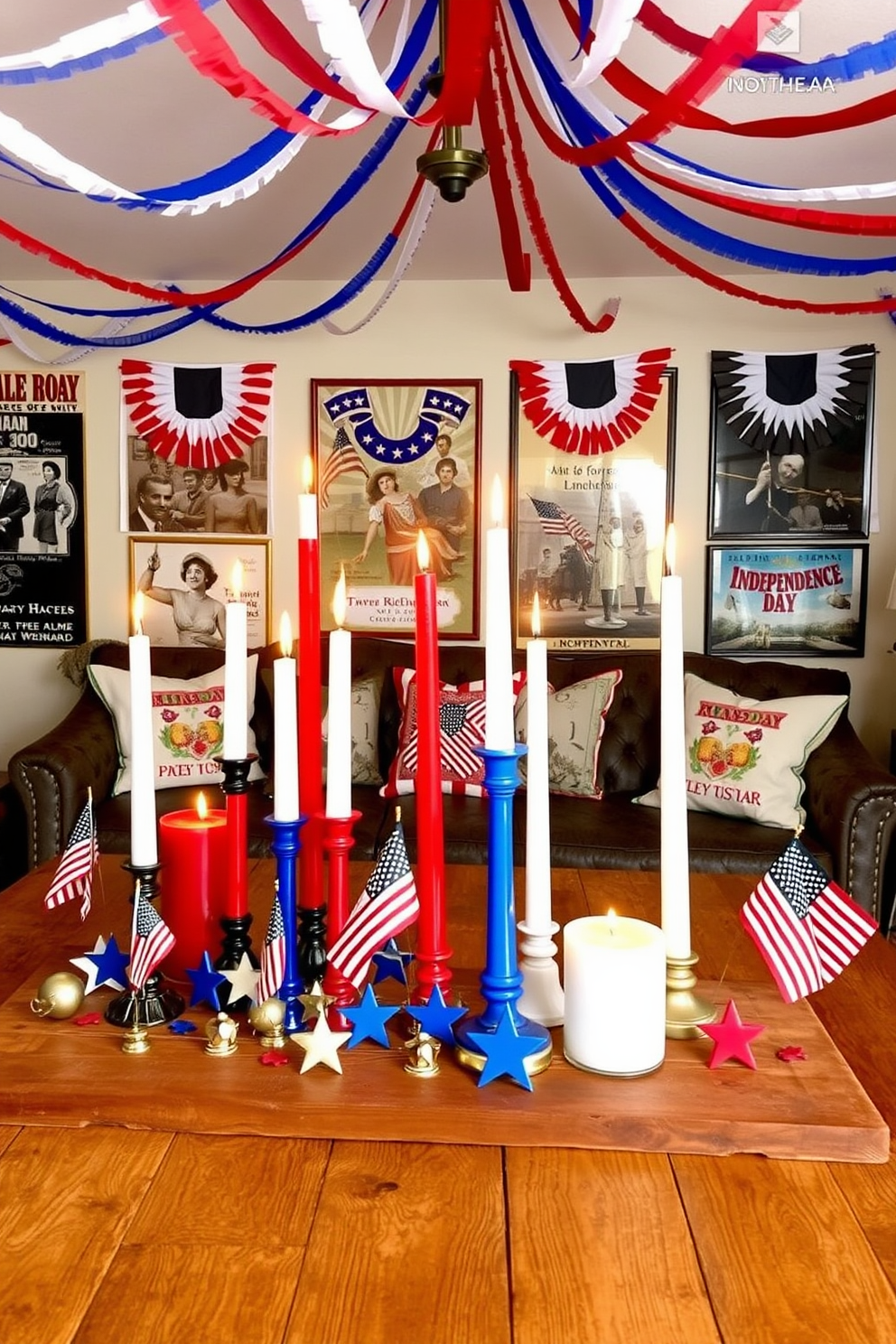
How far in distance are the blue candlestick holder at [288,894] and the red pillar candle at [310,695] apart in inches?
1.7

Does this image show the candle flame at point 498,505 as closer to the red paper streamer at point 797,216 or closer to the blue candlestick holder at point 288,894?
the blue candlestick holder at point 288,894

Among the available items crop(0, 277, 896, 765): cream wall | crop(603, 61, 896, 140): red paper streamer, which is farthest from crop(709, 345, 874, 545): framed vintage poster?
crop(603, 61, 896, 140): red paper streamer

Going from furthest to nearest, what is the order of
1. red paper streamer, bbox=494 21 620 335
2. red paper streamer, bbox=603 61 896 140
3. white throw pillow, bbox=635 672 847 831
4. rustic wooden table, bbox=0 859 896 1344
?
1. white throw pillow, bbox=635 672 847 831
2. red paper streamer, bbox=494 21 620 335
3. red paper streamer, bbox=603 61 896 140
4. rustic wooden table, bbox=0 859 896 1344

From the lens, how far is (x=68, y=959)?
131 centimetres

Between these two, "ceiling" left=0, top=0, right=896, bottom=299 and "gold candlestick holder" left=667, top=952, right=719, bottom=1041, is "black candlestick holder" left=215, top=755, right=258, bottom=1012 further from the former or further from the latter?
"ceiling" left=0, top=0, right=896, bottom=299

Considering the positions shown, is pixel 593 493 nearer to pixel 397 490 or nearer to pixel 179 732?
pixel 397 490

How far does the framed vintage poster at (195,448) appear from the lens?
4137mm

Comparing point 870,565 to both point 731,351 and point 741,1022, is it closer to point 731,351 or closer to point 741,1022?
point 731,351

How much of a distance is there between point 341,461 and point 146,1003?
10.7 feet

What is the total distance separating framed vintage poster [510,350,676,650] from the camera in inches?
158

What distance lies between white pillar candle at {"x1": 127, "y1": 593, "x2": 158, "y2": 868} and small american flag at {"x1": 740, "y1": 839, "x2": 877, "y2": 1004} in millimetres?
634

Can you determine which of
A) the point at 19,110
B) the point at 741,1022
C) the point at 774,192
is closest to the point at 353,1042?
the point at 741,1022

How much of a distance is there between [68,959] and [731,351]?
11.4ft

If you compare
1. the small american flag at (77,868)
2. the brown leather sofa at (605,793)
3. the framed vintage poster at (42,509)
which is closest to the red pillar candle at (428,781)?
the small american flag at (77,868)
